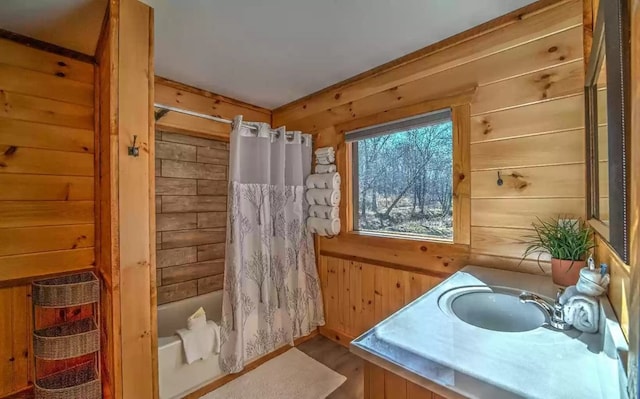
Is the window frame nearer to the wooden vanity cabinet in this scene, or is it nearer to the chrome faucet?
the chrome faucet

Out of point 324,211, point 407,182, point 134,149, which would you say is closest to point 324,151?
point 324,211

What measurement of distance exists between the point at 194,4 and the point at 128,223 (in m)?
1.12

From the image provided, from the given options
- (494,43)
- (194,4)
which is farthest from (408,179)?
(194,4)

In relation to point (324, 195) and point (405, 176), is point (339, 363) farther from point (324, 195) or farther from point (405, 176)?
point (405, 176)

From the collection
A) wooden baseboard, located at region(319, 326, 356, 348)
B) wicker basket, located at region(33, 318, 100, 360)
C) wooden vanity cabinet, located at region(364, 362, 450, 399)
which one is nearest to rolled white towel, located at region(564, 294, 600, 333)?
wooden vanity cabinet, located at region(364, 362, 450, 399)

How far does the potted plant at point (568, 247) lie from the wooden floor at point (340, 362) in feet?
4.23

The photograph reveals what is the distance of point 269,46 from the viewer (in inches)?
68.7

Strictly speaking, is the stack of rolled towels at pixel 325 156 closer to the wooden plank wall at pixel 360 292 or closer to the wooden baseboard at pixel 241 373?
the wooden plank wall at pixel 360 292

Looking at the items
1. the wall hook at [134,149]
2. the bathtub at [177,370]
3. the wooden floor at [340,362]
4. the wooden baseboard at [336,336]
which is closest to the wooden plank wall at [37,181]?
the bathtub at [177,370]

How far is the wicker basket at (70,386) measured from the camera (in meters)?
1.36

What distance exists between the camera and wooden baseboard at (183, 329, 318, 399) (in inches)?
71.6

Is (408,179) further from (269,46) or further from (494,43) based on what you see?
(269,46)

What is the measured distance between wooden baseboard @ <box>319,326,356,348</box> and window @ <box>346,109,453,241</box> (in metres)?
0.96

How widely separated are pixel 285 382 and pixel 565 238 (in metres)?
1.89
